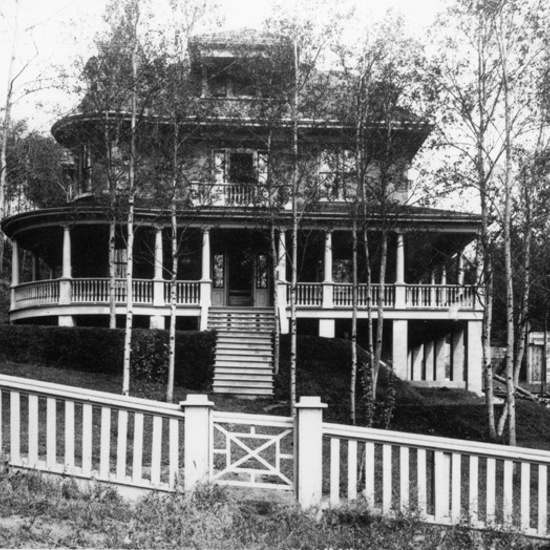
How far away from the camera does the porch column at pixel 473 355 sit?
23.7 m

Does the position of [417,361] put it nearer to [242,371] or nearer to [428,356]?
[428,356]

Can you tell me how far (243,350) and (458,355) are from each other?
29.5 feet

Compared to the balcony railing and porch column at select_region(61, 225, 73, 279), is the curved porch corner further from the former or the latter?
the balcony railing

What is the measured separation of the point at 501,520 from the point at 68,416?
4.70 meters

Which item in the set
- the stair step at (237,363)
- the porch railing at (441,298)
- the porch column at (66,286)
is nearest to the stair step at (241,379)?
the stair step at (237,363)

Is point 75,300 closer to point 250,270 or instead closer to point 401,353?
point 250,270

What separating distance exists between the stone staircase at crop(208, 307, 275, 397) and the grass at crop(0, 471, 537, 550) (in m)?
11.8

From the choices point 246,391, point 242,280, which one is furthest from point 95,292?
point 246,391

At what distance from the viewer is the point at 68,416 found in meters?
6.90

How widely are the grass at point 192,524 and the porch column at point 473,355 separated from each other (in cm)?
1716

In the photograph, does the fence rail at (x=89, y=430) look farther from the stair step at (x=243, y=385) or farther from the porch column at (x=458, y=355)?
the porch column at (x=458, y=355)

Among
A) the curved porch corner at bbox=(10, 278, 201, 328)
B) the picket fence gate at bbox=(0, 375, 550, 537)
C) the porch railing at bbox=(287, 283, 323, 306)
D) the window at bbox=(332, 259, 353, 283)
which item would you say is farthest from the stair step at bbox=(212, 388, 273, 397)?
the window at bbox=(332, 259, 353, 283)

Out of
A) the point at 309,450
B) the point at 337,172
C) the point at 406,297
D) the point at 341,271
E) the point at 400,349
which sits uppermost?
the point at 337,172

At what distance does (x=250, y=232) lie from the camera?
80.9ft
